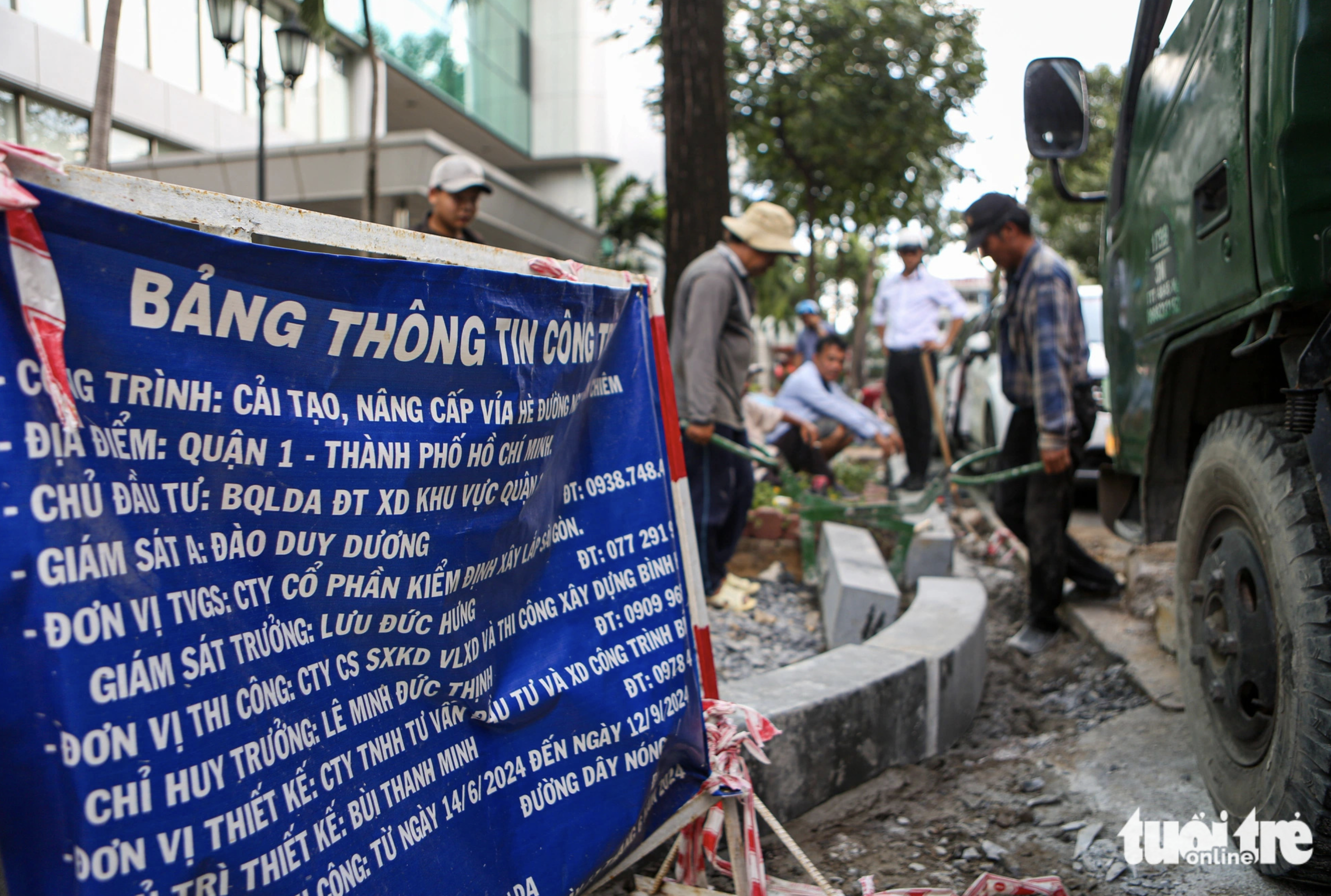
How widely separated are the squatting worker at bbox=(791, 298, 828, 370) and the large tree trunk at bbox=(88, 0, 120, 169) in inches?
346

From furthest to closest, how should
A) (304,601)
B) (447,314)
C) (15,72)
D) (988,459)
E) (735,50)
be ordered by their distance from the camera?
1. (735,50)
2. (988,459)
3. (15,72)
4. (447,314)
5. (304,601)

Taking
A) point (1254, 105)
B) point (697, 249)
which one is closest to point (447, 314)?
point (1254, 105)

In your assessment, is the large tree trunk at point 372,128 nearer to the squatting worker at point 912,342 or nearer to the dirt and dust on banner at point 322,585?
the squatting worker at point 912,342

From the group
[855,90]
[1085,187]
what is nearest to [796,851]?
[855,90]

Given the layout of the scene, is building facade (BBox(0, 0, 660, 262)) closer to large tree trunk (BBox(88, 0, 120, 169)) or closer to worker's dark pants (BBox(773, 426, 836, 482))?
large tree trunk (BBox(88, 0, 120, 169))

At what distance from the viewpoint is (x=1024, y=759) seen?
3.49 m

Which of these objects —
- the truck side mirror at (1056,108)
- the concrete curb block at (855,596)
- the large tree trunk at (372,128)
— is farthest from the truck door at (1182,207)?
the large tree trunk at (372,128)

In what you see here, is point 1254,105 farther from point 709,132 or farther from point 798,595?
point 709,132

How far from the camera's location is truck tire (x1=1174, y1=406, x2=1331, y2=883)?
2.08m

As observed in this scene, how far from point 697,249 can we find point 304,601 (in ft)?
16.4

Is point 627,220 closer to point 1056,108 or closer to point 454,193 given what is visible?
point 454,193

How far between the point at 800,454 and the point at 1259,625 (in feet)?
17.4

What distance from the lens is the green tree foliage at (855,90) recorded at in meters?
14.8

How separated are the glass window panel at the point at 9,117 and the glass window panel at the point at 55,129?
32 mm
